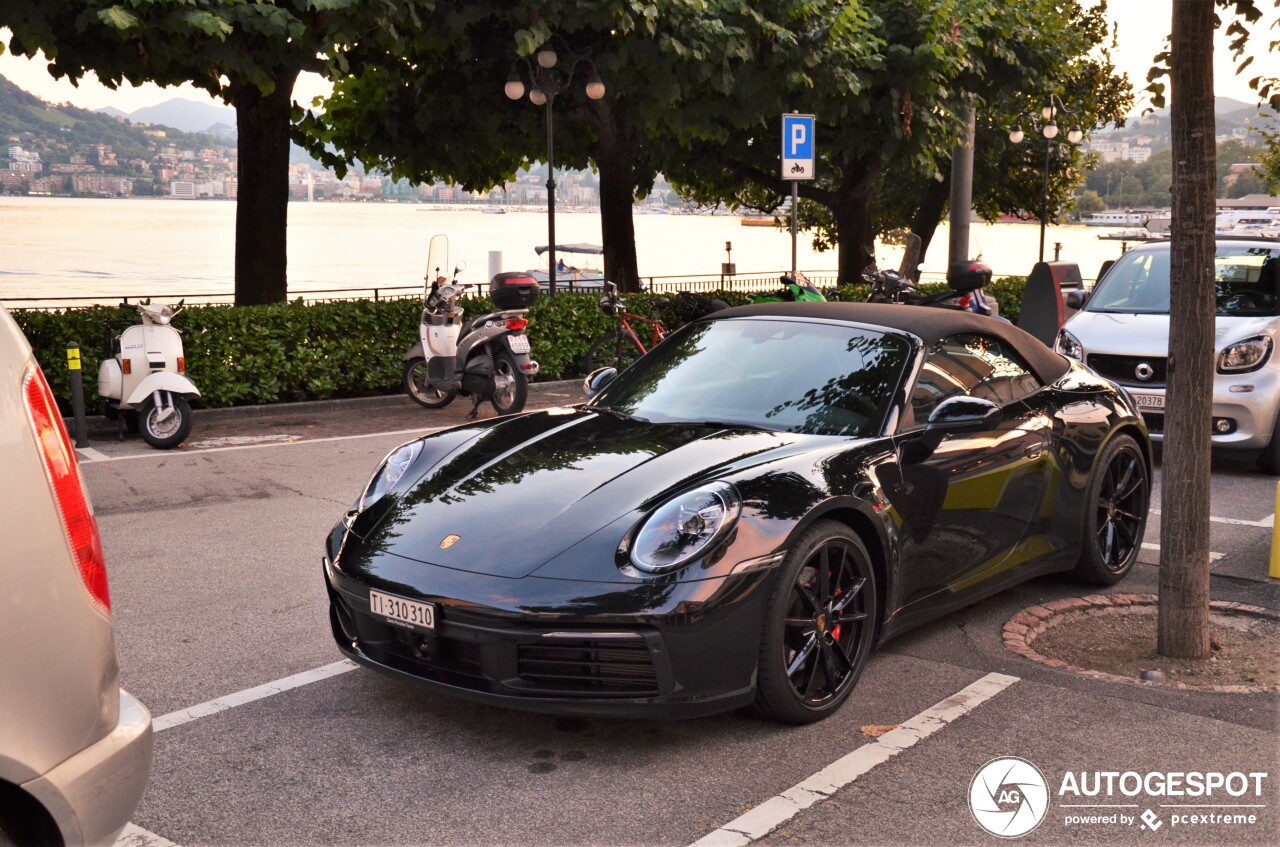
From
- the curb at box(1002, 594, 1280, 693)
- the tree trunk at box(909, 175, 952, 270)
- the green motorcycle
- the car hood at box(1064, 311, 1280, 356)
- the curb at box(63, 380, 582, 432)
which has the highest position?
the tree trunk at box(909, 175, 952, 270)

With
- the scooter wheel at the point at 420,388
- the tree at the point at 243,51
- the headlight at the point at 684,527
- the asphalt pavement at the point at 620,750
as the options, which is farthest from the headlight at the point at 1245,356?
the tree at the point at 243,51

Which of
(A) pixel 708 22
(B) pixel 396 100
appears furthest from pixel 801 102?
(B) pixel 396 100

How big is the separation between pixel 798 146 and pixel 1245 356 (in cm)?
539

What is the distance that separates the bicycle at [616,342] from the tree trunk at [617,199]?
19.4ft

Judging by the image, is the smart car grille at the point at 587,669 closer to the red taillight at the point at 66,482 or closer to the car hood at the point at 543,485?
the car hood at the point at 543,485

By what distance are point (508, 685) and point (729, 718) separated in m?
0.91

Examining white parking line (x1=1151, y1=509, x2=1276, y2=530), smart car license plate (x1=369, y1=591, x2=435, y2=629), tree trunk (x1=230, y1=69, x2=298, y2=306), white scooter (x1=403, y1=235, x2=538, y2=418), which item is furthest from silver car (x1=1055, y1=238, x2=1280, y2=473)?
tree trunk (x1=230, y1=69, x2=298, y2=306)

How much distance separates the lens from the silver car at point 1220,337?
379 inches

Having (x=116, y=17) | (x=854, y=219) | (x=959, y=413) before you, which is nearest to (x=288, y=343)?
(x=116, y=17)

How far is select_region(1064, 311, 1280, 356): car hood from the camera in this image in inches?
391

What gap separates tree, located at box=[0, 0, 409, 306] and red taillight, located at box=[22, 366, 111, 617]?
9.92m

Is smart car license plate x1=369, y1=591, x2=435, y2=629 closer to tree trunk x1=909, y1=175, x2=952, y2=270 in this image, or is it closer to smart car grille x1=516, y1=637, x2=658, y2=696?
smart car grille x1=516, y1=637, x2=658, y2=696

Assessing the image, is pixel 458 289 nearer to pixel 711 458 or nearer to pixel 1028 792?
pixel 711 458

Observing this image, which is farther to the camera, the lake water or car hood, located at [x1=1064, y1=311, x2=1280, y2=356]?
the lake water
